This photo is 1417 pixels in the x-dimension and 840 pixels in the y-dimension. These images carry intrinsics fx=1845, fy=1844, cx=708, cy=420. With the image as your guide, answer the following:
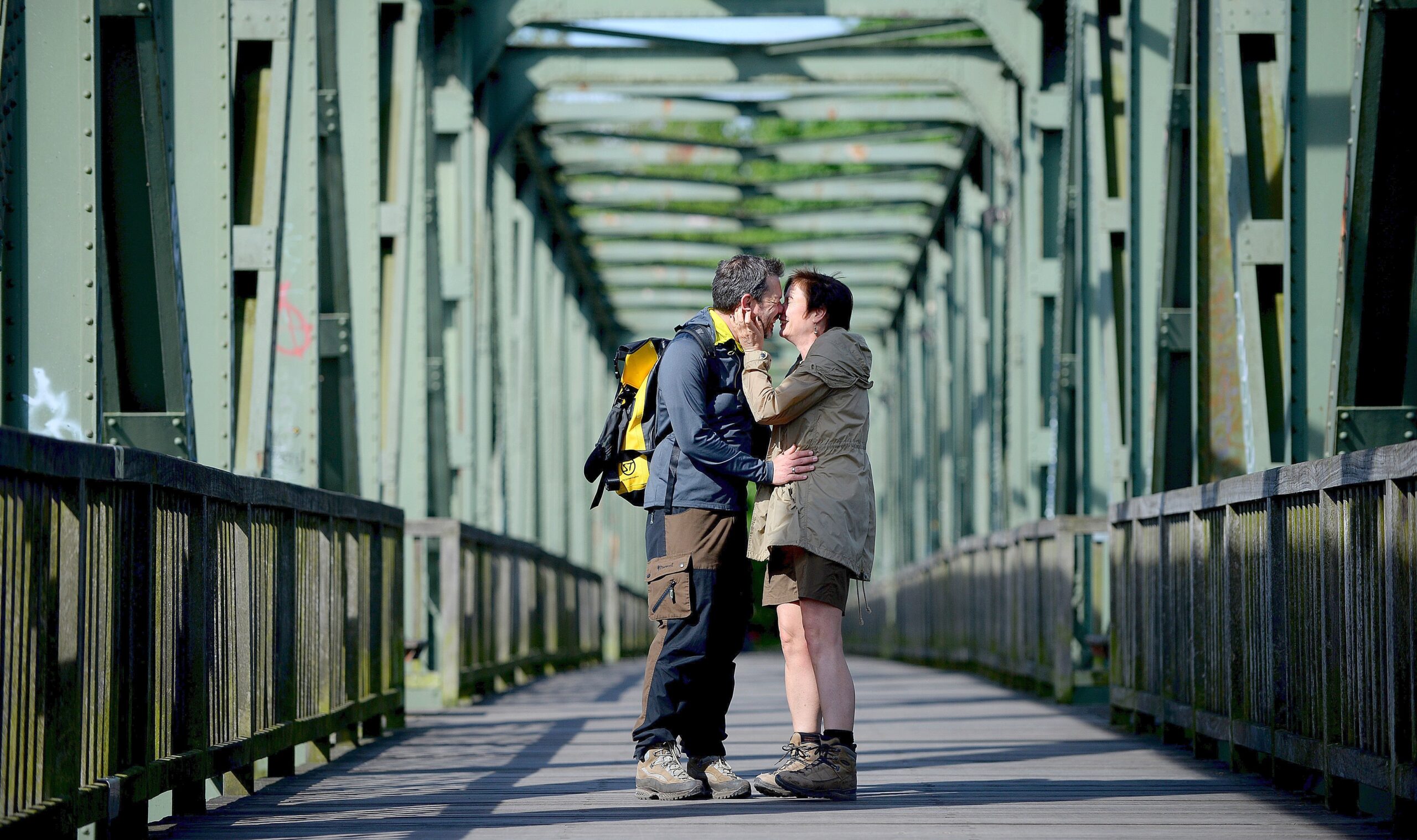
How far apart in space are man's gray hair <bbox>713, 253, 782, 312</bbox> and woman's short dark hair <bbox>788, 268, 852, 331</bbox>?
11 centimetres

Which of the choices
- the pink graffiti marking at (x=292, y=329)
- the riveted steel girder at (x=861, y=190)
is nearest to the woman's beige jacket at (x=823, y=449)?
the pink graffiti marking at (x=292, y=329)

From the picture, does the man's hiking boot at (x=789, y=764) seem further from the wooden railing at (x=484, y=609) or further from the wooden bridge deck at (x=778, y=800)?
the wooden railing at (x=484, y=609)

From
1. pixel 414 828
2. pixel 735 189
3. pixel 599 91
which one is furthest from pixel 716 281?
pixel 735 189

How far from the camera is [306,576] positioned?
6805 mm

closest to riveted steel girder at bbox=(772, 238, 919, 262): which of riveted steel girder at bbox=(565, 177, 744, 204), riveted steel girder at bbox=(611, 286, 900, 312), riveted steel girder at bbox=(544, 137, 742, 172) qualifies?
riveted steel girder at bbox=(611, 286, 900, 312)

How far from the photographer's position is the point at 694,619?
17.6ft

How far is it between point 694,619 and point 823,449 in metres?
0.62

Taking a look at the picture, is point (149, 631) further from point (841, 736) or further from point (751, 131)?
point (751, 131)

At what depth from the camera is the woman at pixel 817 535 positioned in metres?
5.32

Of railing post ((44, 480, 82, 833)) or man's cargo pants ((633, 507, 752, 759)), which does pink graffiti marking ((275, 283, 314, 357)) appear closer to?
man's cargo pants ((633, 507, 752, 759))

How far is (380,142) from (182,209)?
515 cm

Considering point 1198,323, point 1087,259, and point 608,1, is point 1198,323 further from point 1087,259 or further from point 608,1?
point 608,1

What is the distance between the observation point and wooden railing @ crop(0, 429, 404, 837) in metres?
3.85

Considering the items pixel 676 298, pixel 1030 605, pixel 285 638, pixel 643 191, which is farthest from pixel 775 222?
pixel 285 638
